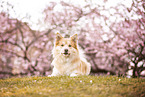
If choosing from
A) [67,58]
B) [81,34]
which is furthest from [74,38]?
[81,34]

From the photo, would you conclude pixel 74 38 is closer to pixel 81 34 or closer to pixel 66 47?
pixel 66 47

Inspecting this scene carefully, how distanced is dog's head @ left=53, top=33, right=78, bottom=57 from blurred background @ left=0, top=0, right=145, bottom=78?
433 centimetres

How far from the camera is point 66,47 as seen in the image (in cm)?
746

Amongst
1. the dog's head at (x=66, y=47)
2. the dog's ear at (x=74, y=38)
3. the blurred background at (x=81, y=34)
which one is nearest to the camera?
the dog's head at (x=66, y=47)

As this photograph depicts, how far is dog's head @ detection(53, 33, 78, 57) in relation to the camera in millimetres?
7452

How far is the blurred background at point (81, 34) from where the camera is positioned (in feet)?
39.9

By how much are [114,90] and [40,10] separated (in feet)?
33.1

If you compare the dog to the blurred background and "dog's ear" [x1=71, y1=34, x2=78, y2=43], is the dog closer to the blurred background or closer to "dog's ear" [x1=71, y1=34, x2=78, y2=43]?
"dog's ear" [x1=71, y1=34, x2=78, y2=43]

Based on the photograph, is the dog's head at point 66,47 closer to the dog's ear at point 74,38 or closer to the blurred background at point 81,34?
the dog's ear at point 74,38

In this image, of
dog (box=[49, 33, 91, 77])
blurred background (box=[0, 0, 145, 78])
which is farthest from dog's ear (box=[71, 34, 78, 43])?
blurred background (box=[0, 0, 145, 78])

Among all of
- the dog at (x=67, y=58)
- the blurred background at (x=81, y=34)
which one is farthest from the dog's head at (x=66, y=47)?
the blurred background at (x=81, y=34)

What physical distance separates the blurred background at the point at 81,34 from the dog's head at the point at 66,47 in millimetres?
4334

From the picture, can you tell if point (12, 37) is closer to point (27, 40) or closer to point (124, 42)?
point (27, 40)

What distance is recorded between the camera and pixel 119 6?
42.3ft
